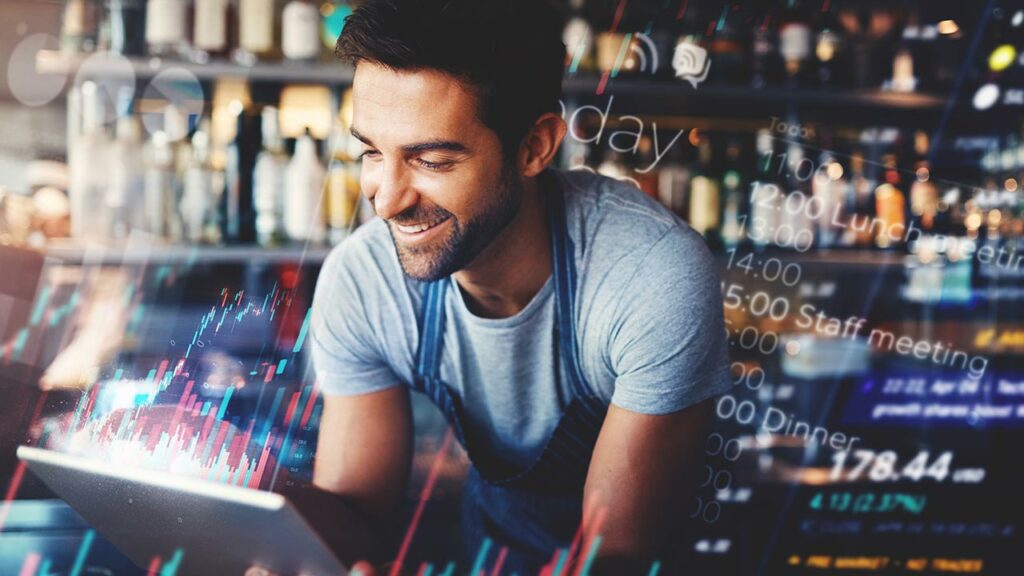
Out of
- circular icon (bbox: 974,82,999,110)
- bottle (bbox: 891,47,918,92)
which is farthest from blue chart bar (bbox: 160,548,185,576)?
circular icon (bbox: 974,82,999,110)

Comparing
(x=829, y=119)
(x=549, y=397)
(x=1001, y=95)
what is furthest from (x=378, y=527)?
(x=1001, y=95)

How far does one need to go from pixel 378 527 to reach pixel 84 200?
1193 mm

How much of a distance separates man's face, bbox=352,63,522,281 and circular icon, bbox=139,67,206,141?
105 centimetres

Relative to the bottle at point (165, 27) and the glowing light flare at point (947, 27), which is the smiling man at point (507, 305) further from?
the glowing light flare at point (947, 27)

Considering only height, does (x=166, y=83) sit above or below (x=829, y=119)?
below

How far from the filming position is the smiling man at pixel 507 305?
1066 mm

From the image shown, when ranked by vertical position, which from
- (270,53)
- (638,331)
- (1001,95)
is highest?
(1001,95)

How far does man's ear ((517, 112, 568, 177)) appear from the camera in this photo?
1.19m

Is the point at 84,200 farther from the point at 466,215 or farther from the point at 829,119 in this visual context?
the point at 829,119

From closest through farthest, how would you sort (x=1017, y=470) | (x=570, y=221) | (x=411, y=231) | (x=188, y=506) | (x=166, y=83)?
(x=188, y=506) < (x=411, y=231) < (x=570, y=221) < (x=166, y=83) < (x=1017, y=470)

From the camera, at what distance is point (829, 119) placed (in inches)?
94.2

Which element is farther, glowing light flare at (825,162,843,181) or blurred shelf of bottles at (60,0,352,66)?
glowing light flare at (825,162,843,181)

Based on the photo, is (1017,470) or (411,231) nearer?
(411,231)

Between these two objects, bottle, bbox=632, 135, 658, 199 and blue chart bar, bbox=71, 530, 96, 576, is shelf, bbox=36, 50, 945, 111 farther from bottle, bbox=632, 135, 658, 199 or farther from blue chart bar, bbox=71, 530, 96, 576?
blue chart bar, bbox=71, 530, 96, 576
